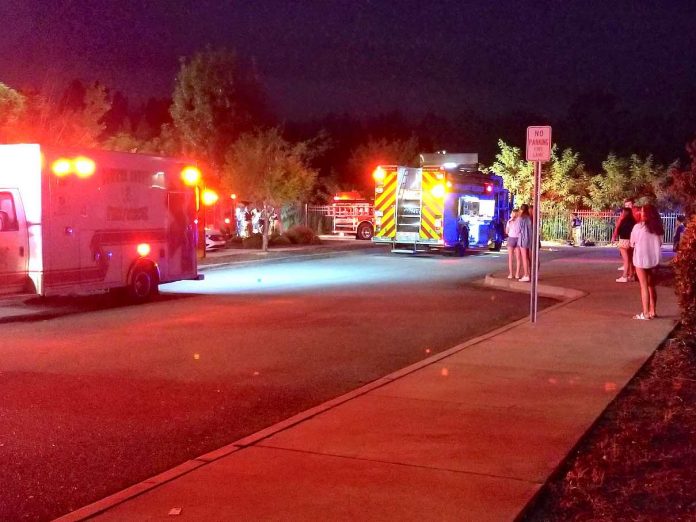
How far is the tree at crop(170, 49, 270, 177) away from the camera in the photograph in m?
47.3

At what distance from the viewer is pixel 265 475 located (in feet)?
19.4

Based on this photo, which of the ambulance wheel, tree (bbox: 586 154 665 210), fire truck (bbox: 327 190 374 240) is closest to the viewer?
the ambulance wheel

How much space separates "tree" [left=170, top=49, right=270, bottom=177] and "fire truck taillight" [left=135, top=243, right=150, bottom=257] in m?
31.3

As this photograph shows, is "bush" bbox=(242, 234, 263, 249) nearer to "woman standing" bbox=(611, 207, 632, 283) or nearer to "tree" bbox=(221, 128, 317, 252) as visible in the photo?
"tree" bbox=(221, 128, 317, 252)

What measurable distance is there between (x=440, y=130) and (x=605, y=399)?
7211cm

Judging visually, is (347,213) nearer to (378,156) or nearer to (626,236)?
(378,156)

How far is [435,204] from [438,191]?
0.50 m

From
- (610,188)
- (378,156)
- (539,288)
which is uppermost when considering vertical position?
(378,156)

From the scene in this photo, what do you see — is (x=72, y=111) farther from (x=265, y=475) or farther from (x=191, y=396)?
(x=265, y=475)

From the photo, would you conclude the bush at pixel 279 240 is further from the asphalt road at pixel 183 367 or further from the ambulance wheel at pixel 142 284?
the ambulance wheel at pixel 142 284

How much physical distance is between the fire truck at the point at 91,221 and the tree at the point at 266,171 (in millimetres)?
13161

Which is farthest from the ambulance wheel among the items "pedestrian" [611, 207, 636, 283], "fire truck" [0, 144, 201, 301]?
"pedestrian" [611, 207, 636, 283]

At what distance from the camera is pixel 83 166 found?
50.5 feet

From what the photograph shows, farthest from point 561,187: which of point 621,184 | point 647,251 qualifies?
point 647,251
